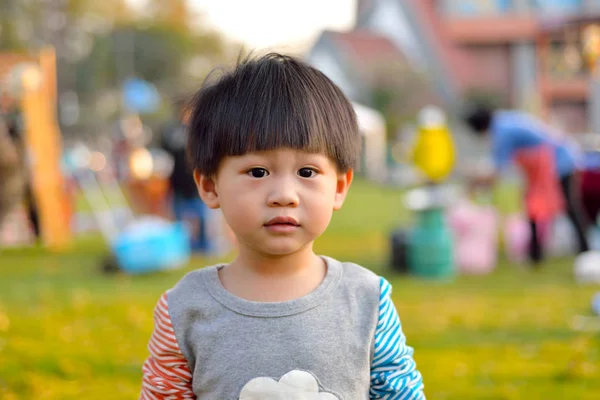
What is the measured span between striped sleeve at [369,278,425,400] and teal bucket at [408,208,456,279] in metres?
5.31

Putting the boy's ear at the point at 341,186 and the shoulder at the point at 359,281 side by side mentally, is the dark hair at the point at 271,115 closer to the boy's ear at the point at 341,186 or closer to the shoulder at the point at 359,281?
the boy's ear at the point at 341,186

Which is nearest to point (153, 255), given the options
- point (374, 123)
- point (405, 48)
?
point (374, 123)

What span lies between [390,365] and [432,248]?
5.38 m

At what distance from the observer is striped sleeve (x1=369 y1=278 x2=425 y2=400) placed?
184 cm

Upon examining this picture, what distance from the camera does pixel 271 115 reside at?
5.72 feet

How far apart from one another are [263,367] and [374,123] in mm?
24066

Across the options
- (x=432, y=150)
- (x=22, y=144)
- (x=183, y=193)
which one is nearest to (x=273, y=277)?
(x=432, y=150)

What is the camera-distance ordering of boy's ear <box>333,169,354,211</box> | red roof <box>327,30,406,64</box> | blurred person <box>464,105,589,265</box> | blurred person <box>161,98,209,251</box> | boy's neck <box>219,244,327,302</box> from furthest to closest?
red roof <box>327,30,406,64</box> < blurred person <box>161,98,209,251</box> < blurred person <box>464,105,589,265</box> < boy's ear <box>333,169,354,211</box> < boy's neck <box>219,244,327,302</box>

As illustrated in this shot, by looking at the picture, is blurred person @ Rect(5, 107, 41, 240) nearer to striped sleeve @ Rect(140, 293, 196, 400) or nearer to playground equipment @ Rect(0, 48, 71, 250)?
playground equipment @ Rect(0, 48, 71, 250)

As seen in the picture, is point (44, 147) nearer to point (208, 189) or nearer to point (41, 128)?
point (41, 128)

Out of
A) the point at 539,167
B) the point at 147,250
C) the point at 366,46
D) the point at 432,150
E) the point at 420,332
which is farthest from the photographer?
the point at 366,46

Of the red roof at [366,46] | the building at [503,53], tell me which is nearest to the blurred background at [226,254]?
the building at [503,53]

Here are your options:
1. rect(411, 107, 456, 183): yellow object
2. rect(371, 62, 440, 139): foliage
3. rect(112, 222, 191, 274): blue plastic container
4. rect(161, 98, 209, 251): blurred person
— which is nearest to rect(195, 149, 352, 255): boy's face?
rect(411, 107, 456, 183): yellow object

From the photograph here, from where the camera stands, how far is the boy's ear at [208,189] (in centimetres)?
190
